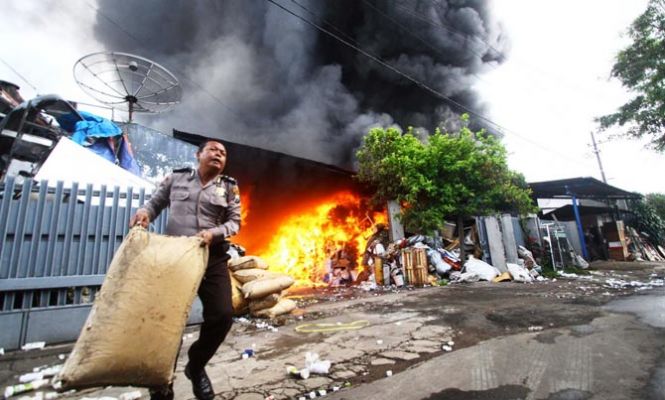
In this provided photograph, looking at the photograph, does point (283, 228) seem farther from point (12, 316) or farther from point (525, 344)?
point (525, 344)

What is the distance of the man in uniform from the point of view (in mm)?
1903

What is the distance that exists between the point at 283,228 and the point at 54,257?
1028cm

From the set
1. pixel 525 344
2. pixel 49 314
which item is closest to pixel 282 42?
pixel 49 314

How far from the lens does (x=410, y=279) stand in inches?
360

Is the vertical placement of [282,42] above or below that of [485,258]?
above

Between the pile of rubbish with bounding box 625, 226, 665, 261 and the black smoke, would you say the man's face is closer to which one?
the black smoke

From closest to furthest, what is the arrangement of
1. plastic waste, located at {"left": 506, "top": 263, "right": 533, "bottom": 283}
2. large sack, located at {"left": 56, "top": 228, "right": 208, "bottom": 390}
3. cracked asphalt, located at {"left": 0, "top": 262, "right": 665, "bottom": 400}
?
large sack, located at {"left": 56, "top": 228, "right": 208, "bottom": 390}, cracked asphalt, located at {"left": 0, "top": 262, "right": 665, "bottom": 400}, plastic waste, located at {"left": 506, "top": 263, "right": 533, "bottom": 283}

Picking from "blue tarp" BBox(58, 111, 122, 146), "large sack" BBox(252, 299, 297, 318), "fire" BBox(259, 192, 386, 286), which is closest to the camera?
"large sack" BBox(252, 299, 297, 318)

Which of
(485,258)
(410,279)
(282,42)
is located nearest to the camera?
(410,279)

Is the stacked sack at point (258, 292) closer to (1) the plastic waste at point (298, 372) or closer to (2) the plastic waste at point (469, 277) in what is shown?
(1) the plastic waste at point (298, 372)

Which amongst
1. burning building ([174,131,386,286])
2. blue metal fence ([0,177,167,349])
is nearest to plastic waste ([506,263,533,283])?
burning building ([174,131,386,286])

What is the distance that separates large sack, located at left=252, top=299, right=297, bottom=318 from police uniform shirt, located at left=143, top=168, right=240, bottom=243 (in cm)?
327

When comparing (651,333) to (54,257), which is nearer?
(651,333)

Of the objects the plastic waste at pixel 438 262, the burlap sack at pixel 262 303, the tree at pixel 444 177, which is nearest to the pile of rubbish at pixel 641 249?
the tree at pixel 444 177
